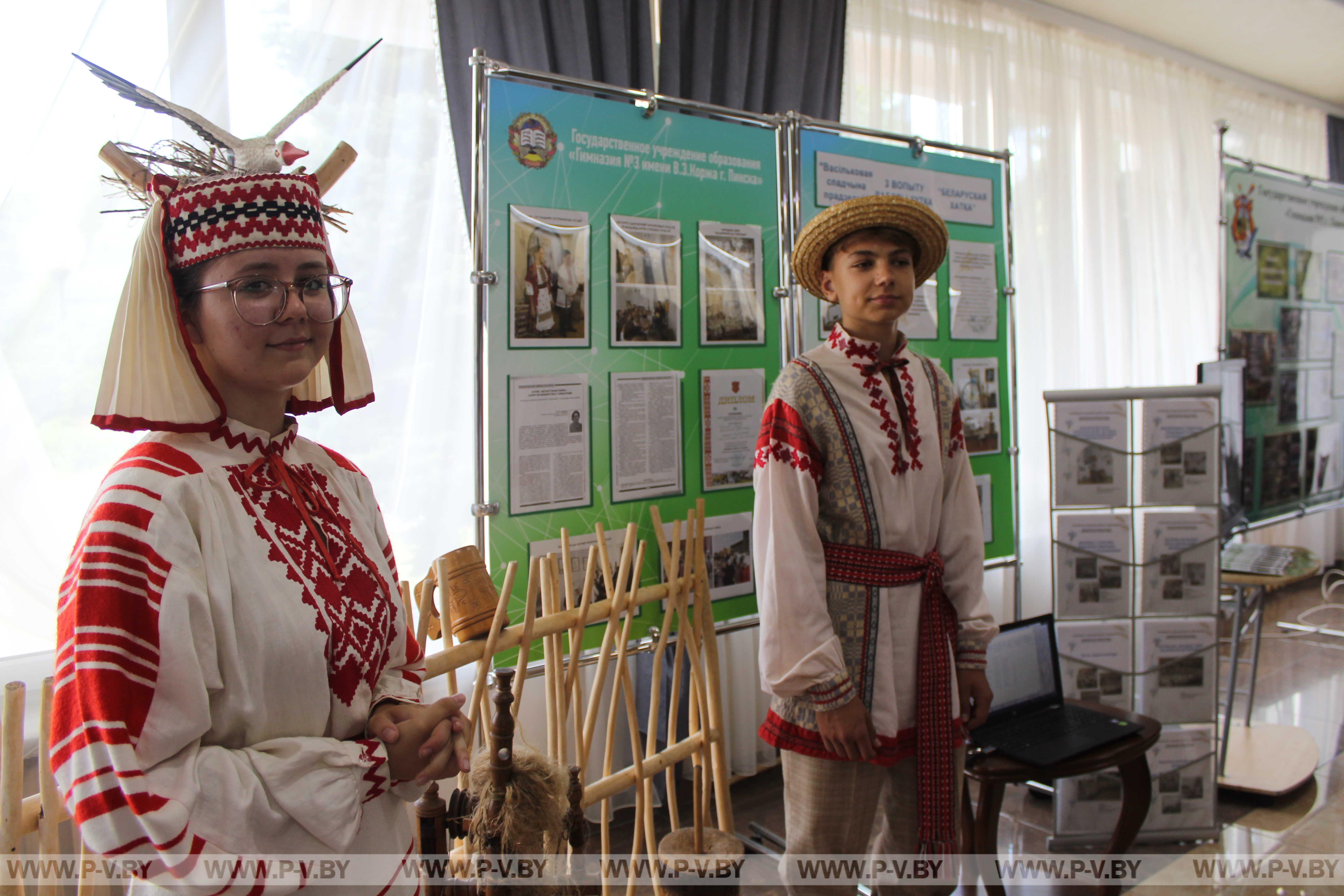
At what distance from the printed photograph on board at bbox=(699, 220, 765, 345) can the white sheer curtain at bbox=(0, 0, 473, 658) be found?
0.78 m

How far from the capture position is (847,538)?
68.6 inches

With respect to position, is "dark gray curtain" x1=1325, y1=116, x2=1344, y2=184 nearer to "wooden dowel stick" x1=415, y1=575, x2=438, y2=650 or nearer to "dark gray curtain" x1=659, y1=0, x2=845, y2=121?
"dark gray curtain" x1=659, y1=0, x2=845, y2=121

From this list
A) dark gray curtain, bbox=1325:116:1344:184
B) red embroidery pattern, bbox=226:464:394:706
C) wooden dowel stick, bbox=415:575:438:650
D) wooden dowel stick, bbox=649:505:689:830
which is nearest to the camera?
red embroidery pattern, bbox=226:464:394:706

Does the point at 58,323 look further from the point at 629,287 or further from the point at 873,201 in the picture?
the point at 873,201

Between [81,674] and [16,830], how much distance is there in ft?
2.19

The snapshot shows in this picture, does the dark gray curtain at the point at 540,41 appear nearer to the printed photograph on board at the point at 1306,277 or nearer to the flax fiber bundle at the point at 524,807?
the flax fiber bundle at the point at 524,807

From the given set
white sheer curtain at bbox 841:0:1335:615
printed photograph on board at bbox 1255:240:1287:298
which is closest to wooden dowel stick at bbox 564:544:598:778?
white sheer curtain at bbox 841:0:1335:615

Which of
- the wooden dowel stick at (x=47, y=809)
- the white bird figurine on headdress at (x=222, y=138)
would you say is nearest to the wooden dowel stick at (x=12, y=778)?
the wooden dowel stick at (x=47, y=809)

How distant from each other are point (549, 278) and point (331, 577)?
1.30 m

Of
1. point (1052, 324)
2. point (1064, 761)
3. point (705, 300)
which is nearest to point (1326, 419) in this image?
point (1052, 324)

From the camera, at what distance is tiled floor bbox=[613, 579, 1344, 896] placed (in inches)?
104

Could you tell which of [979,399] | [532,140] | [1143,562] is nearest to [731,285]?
[532,140]

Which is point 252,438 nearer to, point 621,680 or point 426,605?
point 426,605

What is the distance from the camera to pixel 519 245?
2.15m
